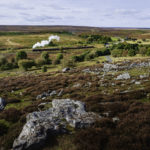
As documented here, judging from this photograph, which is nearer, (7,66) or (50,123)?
(50,123)

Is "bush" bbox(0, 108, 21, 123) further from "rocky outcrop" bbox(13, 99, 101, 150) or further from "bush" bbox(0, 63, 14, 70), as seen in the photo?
"bush" bbox(0, 63, 14, 70)

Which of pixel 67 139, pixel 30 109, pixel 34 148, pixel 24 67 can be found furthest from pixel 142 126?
pixel 24 67

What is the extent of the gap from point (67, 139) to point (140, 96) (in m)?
8.39

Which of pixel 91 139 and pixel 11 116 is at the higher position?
pixel 91 139

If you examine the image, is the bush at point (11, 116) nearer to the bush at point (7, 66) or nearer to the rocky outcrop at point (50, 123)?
the rocky outcrop at point (50, 123)

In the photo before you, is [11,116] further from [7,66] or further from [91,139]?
[7,66]

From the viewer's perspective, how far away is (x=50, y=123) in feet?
26.7

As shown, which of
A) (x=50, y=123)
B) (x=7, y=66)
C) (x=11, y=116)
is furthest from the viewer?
(x=7, y=66)

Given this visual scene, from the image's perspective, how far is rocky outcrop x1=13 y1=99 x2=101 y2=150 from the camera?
7.11m

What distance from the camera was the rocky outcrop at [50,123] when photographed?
280 inches

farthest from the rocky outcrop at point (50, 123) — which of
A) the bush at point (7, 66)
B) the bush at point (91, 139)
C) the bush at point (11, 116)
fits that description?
the bush at point (7, 66)

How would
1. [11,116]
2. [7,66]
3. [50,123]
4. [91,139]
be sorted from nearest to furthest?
1. [91,139]
2. [50,123]
3. [11,116]
4. [7,66]

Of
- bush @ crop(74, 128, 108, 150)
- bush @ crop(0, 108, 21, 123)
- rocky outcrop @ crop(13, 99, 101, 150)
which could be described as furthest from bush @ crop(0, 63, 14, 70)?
bush @ crop(74, 128, 108, 150)

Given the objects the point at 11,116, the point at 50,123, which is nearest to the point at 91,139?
the point at 50,123
